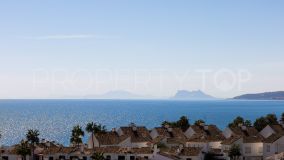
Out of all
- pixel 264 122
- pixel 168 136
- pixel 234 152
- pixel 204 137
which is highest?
pixel 264 122

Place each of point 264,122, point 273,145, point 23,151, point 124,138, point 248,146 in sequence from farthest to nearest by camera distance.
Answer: point 264,122, point 124,138, point 248,146, point 273,145, point 23,151

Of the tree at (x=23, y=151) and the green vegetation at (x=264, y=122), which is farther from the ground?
the green vegetation at (x=264, y=122)

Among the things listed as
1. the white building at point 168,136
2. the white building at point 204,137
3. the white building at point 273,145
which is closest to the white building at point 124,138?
the white building at point 168,136

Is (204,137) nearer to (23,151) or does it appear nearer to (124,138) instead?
(124,138)

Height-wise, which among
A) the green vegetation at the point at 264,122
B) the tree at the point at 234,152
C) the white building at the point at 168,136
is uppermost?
the green vegetation at the point at 264,122

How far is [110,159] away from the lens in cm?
8819

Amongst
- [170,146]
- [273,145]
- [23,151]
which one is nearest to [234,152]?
[273,145]

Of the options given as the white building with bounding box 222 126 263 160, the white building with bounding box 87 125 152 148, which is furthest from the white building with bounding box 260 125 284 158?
the white building with bounding box 87 125 152 148

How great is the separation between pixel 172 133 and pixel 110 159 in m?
26.1

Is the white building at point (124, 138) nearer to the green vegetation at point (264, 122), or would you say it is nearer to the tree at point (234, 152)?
the tree at point (234, 152)

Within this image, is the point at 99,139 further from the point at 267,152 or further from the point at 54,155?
the point at 267,152

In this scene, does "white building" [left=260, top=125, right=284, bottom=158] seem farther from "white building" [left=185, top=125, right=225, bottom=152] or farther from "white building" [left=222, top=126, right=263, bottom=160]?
"white building" [left=185, top=125, right=225, bottom=152]

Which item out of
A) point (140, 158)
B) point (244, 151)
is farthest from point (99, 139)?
point (244, 151)

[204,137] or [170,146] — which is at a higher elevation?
[204,137]
